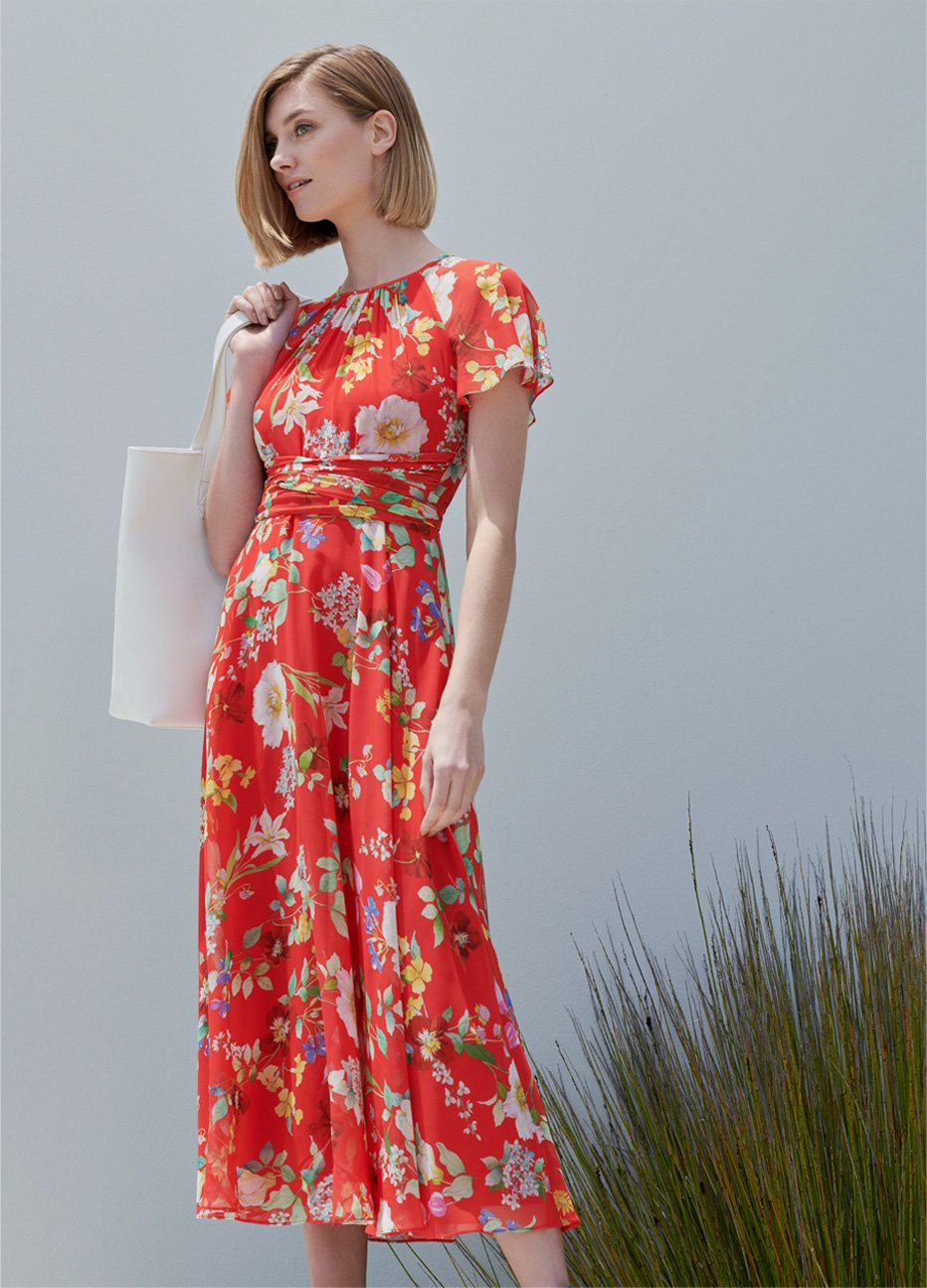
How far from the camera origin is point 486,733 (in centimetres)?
243

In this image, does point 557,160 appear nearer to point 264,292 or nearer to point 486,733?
point 264,292

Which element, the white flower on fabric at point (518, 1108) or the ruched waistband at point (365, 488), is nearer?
the white flower on fabric at point (518, 1108)

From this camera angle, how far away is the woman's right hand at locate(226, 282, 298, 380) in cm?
179

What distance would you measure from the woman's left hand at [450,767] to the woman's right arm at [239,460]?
389 millimetres

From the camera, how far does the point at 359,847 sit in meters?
1.58

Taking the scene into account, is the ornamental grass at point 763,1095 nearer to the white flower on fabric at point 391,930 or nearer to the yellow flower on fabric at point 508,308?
the white flower on fabric at point 391,930

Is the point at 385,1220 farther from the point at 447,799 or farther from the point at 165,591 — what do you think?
the point at 165,591

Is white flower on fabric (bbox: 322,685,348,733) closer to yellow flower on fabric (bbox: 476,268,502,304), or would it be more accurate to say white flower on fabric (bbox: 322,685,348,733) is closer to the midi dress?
the midi dress

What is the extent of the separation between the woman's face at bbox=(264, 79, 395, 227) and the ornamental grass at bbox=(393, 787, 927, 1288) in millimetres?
1052

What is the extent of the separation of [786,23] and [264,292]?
3.95 feet

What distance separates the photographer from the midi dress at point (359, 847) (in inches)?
60.1

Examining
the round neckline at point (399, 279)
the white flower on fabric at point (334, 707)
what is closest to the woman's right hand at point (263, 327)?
the round neckline at point (399, 279)

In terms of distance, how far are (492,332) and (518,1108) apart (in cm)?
85

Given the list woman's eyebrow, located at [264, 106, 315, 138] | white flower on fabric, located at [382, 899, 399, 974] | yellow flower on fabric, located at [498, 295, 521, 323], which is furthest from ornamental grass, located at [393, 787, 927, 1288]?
woman's eyebrow, located at [264, 106, 315, 138]
